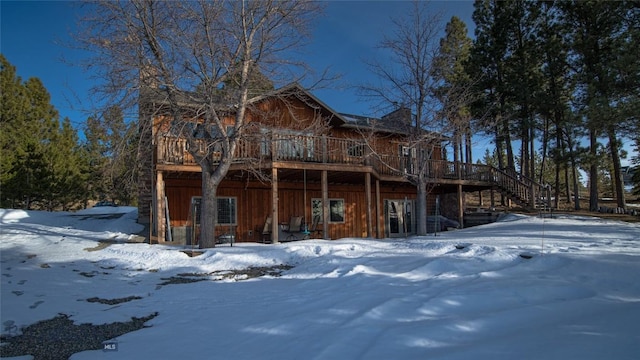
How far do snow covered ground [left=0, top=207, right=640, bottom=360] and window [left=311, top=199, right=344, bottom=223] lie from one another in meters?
7.53

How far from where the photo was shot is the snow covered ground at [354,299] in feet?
13.0

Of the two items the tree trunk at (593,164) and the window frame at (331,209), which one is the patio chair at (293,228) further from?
the tree trunk at (593,164)

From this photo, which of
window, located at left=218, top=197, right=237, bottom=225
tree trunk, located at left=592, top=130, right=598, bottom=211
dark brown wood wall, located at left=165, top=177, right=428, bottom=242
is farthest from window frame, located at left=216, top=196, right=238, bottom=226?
tree trunk, located at left=592, top=130, right=598, bottom=211

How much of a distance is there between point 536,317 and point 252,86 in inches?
416

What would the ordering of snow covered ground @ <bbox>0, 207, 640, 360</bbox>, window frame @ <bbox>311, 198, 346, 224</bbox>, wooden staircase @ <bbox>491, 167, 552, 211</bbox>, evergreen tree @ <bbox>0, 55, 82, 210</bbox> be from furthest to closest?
1. evergreen tree @ <bbox>0, 55, 82, 210</bbox>
2. wooden staircase @ <bbox>491, 167, 552, 211</bbox>
3. window frame @ <bbox>311, 198, 346, 224</bbox>
4. snow covered ground @ <bbox>0, 207, 640, 360</bbox>

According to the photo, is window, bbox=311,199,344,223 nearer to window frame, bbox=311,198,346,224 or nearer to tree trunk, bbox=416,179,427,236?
window frame, bbox=311,198,346,224

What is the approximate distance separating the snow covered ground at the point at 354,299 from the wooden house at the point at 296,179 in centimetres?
371

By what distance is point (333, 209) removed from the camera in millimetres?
19156

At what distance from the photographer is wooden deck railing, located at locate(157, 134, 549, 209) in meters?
13.6

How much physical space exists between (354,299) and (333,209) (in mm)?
13387

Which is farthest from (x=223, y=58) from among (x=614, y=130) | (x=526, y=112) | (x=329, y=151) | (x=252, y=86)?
(x=526, y=112)

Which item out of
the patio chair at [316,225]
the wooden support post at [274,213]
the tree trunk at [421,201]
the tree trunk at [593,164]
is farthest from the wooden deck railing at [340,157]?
the patio chair at [316,225]

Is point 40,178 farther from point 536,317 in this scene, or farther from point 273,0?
point 536,317

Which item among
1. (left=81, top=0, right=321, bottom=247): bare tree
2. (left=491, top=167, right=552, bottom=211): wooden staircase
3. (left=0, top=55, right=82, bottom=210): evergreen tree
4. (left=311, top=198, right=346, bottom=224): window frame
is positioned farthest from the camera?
(left=0, top=55, right=82, bottom=210): evergreen tree
